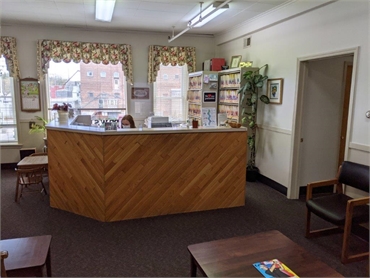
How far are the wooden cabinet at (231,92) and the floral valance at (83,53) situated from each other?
6.81 feet

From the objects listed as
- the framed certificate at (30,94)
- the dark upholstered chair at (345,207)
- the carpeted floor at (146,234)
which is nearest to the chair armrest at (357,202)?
the dark upholstered chair at (345,207)

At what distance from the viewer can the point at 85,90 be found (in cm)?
631

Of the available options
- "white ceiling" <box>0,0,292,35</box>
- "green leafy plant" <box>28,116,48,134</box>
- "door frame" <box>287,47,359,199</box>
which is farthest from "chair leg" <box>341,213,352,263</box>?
"green leafy plant" <box>28,116,48,134</box>

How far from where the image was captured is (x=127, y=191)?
3596mm

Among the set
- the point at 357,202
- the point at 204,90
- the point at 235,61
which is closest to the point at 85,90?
the point at 204,90

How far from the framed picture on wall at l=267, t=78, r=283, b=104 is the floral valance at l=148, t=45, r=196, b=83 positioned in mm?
2360

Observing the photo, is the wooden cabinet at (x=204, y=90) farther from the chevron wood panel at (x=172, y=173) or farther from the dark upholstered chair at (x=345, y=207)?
the dark upholstered chair at (x=345, y=207)

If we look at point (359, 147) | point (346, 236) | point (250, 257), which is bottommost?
point (346, 236)

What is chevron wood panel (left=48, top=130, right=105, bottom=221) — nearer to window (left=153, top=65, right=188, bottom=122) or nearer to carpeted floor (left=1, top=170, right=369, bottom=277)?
carpeted floor (left=1, top=170, right=369, bottom=277)

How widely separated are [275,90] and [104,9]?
121 inches

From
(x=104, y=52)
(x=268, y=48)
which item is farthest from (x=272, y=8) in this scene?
(x=104, y=52)

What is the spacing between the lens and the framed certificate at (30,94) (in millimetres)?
5902

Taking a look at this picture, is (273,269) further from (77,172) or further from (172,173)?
(77,172)

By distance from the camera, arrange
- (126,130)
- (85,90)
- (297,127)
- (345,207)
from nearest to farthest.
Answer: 1. (345,207)
2. (126,130)
3. (297,127)
4. (85,90)
